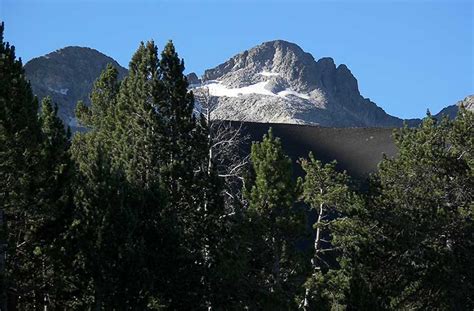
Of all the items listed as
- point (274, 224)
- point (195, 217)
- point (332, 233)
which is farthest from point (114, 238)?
point (332, 233)

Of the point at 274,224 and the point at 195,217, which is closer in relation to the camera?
the point at 274,224

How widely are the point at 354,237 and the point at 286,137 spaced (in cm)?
2831

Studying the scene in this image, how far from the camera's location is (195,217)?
27016mm

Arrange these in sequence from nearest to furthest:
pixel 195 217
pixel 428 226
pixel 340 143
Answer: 1. pixel 195 217
2. pixel 428 226
3. pixel 340 143

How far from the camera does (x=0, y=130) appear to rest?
67.4ft

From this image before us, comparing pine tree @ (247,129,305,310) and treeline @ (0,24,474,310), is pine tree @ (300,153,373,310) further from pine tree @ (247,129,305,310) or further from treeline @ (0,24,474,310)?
pine tree @ (247,129,305,310)

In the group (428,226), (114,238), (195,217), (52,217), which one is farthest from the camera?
(428,226)

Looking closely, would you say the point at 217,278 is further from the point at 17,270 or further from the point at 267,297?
the point at 17,270

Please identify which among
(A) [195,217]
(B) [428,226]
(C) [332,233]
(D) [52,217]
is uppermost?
(D) [52,217]

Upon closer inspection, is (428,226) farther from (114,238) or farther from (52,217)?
(52,217)

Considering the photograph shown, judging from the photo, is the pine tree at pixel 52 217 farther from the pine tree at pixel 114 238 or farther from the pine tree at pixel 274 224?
the pine tree at pixel 274 224

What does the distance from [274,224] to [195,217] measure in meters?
2.95

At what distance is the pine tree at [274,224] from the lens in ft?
84.8

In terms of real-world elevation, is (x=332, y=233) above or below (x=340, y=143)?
below
